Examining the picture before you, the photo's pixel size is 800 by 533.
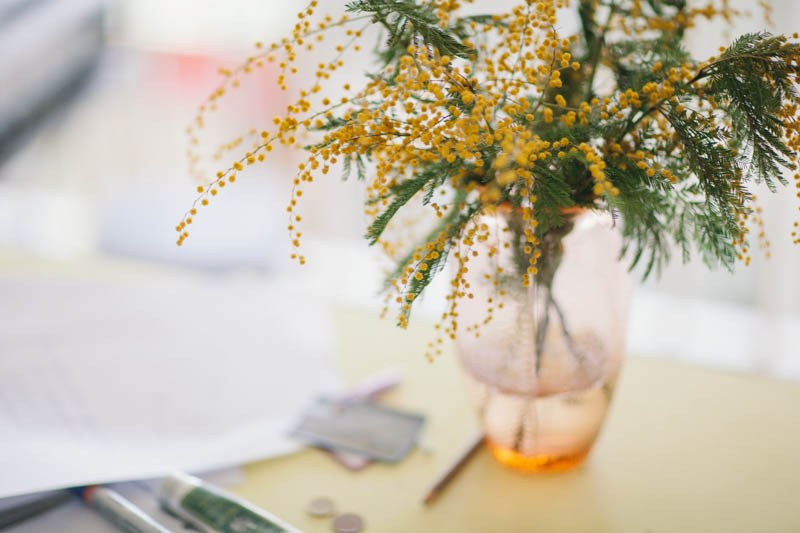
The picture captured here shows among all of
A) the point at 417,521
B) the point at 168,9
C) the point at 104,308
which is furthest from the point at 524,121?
the point at 168,9

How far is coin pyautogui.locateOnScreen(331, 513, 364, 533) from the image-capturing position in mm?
690

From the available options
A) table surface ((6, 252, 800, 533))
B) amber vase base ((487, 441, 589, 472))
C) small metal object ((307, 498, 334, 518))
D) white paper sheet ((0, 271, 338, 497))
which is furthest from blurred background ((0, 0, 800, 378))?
small metal object ((307, 498, 334, 518))

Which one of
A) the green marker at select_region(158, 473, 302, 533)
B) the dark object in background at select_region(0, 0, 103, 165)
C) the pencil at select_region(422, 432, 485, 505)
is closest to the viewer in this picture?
the green marker at select_region(158, 473, 302, 533)

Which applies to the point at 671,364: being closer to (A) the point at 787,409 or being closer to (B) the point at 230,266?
(A) the point at 787,409

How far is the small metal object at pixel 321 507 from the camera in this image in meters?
0.71

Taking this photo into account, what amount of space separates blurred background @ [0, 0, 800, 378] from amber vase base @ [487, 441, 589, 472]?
712 millimetres

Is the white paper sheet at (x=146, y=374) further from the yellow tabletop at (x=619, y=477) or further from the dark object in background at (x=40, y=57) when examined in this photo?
the dark object in background at (x=40, y=57)

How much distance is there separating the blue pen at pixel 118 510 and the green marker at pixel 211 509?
3cm

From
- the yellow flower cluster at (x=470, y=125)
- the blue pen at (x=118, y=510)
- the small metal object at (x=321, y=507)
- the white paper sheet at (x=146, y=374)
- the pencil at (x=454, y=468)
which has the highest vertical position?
the yellow flower cluster at (x=470, y=125)

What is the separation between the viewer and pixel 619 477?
783mm

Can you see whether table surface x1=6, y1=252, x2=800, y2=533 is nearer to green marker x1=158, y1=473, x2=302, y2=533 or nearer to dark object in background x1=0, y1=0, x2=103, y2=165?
green marker x1=158, y1=473, x2=302, y2=533

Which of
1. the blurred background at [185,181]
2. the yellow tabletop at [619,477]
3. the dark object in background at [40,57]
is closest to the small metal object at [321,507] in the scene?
the yellow tabletop at [619,477]

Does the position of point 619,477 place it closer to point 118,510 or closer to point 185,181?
point 118,510

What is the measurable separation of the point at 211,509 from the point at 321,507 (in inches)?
4.8
